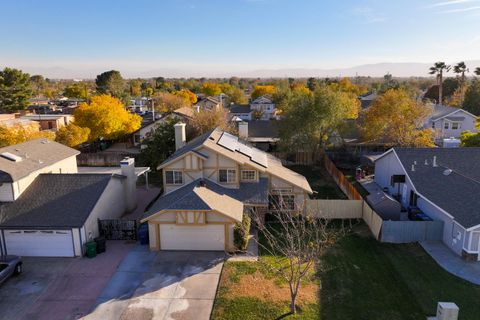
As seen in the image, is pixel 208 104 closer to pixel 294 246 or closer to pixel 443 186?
pixel 443 186

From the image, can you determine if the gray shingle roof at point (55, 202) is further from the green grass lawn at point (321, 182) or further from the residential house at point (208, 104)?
the residential house at point (208, 104)

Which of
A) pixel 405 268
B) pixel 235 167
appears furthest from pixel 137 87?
pixel 405 268

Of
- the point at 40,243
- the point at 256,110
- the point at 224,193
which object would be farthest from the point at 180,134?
the point at 256,110

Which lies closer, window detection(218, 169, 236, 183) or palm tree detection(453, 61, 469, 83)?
window detection(218, 169, 236, 183)

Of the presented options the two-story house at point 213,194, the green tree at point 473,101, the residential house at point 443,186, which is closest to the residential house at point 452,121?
the green tree at point 473,101

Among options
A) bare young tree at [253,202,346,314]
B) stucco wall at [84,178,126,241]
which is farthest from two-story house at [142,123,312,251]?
stucco wall at [84,178,126,241]

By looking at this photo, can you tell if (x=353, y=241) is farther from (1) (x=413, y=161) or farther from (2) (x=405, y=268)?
(1) (x=413, y=161)

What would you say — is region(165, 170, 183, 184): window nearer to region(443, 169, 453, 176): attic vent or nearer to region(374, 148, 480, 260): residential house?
region(374, 148, 480, 260): residential house

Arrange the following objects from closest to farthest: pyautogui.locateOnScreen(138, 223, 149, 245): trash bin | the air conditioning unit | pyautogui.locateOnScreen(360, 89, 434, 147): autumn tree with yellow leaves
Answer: the air conditioning unit, pyautogui.locateOnScreen(138, 223, 149, 245): trash bin, pyautogui.locateOnScreen(360, 89, 434, 147): autumn tree with yellow leaves
